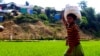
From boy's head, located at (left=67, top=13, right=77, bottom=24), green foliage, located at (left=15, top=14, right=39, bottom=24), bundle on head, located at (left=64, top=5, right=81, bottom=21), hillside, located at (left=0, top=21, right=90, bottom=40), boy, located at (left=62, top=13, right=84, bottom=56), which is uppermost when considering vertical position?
bundle on head, located at (left=64, top=5, right=81, bottom=21)

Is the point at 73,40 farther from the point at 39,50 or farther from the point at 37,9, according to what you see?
the point at 37,9

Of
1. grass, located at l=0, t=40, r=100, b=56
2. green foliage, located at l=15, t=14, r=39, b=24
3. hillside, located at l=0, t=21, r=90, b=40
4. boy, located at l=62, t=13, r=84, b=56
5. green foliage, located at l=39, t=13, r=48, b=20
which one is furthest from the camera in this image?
green foliage, located at l=39, t=13, r=48, b=20

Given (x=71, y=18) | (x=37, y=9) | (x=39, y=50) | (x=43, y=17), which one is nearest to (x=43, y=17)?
(x=43, y=17)

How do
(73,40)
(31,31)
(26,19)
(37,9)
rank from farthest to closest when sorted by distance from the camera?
(37,9), (31,31), (26,19), (73,40)

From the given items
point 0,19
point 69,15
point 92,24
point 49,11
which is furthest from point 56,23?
point 69,15

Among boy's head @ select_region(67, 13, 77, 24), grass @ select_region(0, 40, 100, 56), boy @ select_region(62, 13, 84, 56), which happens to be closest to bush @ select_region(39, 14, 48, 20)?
grass @ select_region(0, 40, 100, 56)

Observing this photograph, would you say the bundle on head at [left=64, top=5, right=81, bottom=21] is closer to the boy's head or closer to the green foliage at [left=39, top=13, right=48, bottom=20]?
the boy's head

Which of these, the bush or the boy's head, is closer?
the boy's head

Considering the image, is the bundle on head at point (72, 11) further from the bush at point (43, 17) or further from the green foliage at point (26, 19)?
the bush at point (43, 17)

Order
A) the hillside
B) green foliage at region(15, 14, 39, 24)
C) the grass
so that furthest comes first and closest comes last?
green foliage at region(15, 14, 39, 24) → the hillside → the grass

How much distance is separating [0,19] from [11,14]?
6.20ft

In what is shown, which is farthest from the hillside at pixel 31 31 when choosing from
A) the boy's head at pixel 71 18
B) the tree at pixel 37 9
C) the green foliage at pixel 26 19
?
the boy's head at pixel 71 18

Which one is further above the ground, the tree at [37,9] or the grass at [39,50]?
the tree at [37,9]

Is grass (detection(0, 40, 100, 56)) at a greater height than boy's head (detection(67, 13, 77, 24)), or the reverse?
boy's head (detection(67, 13, 77, 24))
